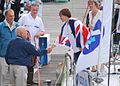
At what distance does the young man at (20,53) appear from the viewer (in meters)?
8.53

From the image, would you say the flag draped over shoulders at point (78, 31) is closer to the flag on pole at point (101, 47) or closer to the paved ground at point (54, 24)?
the paved ground at point (54, 24)

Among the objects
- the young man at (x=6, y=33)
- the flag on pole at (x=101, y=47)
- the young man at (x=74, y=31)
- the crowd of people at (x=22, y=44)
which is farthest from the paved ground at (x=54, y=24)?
the flag on pole at (x=101, y=47)

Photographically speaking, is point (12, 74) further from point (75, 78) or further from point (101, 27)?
point (101, 27)

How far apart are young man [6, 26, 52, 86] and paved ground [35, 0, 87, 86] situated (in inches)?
32.0

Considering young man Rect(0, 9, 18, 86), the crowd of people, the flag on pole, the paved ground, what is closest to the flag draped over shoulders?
the crowd of people

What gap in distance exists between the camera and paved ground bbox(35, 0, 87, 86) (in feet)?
39.8

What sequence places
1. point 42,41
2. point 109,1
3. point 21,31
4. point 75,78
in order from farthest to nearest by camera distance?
point 42,41 → point 21,31 → point 75,78 → point 109,1

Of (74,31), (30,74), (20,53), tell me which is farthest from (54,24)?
(20,53)

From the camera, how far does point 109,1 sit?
22.1 feet

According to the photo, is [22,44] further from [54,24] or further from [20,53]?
[54,24]

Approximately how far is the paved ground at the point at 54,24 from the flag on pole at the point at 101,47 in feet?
7.08

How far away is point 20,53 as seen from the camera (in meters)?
8.59

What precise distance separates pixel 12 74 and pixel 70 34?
1393 mm

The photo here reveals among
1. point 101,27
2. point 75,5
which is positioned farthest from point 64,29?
point 75,5
